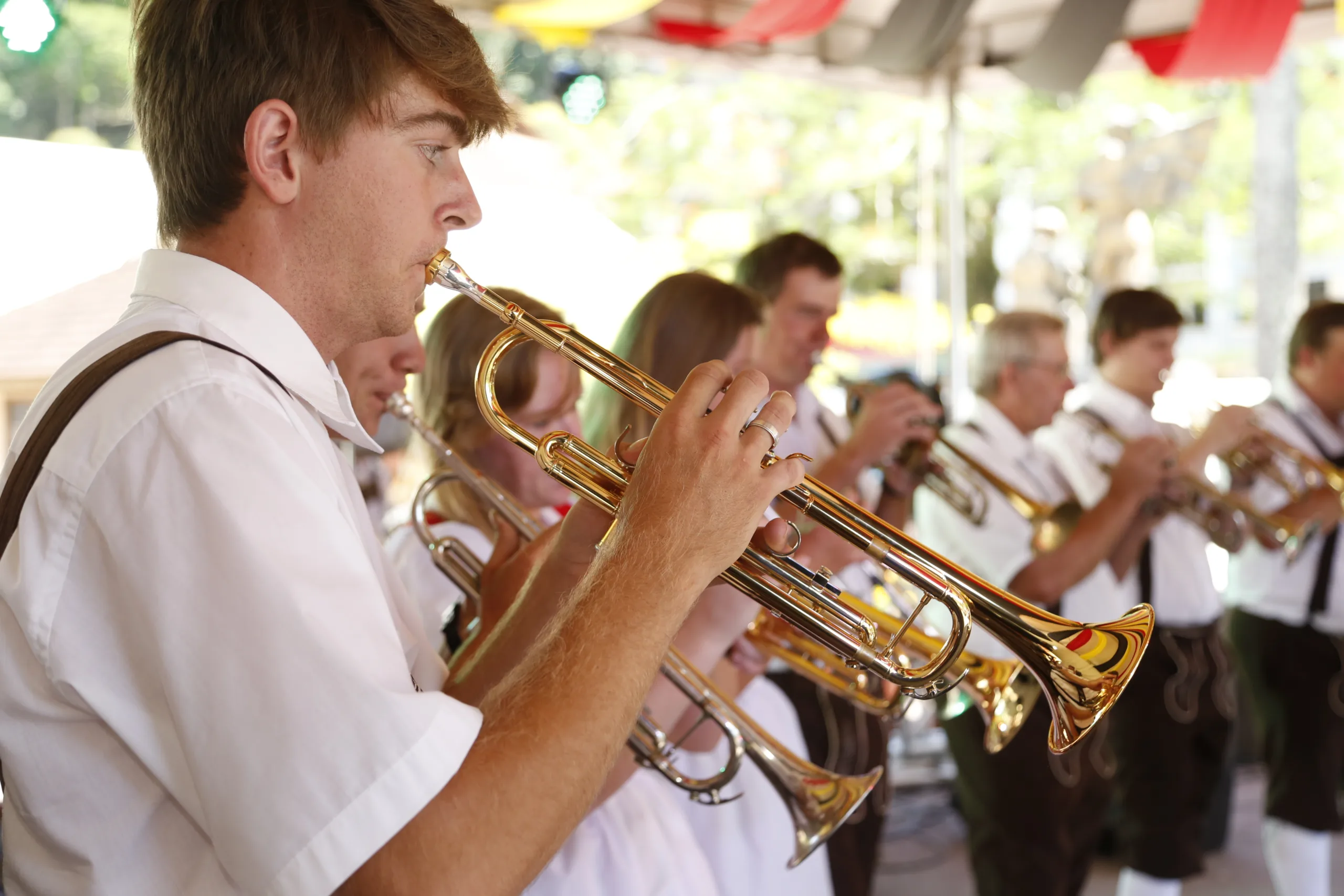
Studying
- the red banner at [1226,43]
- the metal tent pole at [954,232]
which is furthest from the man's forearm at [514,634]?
the metal tent pole at [954,232]

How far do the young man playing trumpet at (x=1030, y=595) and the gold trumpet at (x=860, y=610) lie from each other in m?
1.73

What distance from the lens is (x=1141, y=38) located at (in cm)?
521

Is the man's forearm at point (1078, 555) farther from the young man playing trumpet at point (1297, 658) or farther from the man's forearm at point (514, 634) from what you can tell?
the man's forearm at point (514, 634)

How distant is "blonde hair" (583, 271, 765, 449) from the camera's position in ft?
8.98

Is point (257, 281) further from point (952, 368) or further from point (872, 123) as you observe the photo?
point (872, 123)

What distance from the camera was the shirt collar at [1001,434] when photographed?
412 centimetres

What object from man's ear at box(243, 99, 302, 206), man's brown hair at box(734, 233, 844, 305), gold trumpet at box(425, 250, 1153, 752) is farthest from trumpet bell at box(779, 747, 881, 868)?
man's brown hair at box(734, 233, 844, 305)

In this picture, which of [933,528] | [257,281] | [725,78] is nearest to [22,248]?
[257,281]

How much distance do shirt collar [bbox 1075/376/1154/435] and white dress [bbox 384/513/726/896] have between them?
2917 millimetres

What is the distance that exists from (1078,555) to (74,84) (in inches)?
263

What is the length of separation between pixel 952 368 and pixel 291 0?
5.75 m

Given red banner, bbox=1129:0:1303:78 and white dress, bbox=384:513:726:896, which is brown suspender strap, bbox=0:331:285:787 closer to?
white dress, bbox=384:513:726:896

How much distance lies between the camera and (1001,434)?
13.6 ft

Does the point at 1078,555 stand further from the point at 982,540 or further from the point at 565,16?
the point at 565,16
